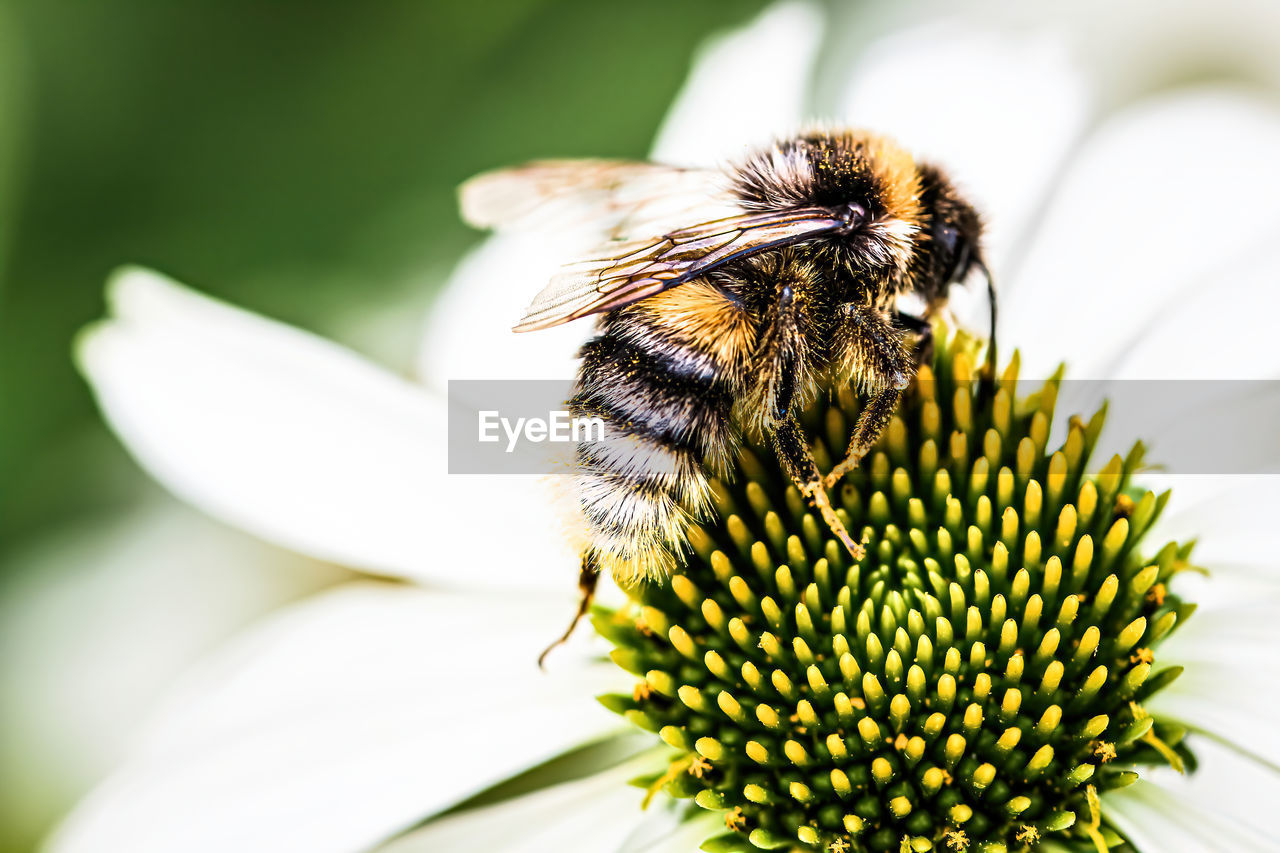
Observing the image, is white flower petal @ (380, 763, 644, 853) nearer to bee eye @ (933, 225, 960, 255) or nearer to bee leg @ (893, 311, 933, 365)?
bee leg @ (893, 311, 933, 365)

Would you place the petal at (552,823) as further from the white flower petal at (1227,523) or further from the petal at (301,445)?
the white flower petal at (1227,523)

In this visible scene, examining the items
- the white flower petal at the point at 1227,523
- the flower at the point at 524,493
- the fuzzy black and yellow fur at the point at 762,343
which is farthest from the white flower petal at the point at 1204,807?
the fuzzy black and yellow fur at the point at 762,343

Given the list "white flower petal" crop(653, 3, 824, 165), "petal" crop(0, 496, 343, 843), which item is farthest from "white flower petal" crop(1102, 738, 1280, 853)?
"petal" crop(0, 496, 343, 843)

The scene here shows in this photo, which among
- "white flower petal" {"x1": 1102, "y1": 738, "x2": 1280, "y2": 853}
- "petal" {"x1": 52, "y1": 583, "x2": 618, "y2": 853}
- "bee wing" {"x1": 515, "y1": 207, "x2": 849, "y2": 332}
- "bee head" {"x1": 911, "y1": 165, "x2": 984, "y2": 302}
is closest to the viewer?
"bee wing" {"x1": 515, "y1": 207, "x2": 849, "y2": 332}

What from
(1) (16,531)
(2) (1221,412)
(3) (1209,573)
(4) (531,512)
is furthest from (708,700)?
(1) (16,531)

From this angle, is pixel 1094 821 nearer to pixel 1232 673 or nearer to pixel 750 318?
pixel 1232 673

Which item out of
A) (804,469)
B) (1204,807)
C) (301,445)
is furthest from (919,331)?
(301,445)
